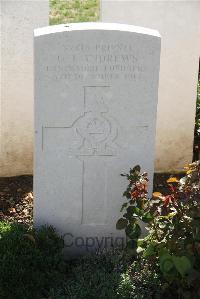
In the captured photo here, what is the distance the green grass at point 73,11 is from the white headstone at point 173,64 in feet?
9.10

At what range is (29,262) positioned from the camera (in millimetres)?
4109

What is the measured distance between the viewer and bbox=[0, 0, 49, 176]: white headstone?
5492mm

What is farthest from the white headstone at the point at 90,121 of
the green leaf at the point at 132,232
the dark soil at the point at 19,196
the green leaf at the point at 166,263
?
the green leaf at the point at 166,263

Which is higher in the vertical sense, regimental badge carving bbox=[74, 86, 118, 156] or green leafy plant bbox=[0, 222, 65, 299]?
regimental badge carving bbox=[74, 86, 118, 156]

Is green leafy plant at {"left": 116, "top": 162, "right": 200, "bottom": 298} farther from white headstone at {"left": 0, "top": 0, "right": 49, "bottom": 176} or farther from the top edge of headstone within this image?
white headstone at {"left": 0, "top": 0, "right": 49, "bottom": 176}

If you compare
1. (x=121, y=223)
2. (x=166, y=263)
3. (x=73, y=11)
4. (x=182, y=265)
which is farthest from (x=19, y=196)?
(x=73, y=11)

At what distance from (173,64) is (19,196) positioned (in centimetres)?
191

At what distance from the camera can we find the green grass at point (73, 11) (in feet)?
27.8

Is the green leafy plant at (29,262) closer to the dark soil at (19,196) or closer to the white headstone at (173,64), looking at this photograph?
the dark soil at (19,196)

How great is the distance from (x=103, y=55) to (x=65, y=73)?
0.30 m

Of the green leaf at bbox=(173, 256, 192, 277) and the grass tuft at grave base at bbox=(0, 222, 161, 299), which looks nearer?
the green leaf at bbox=(173, 256, 192, 277)

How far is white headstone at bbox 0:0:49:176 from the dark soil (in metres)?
0.14

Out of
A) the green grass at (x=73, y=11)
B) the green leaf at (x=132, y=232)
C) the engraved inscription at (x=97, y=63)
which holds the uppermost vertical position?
the green grass at (x=73, y=11)

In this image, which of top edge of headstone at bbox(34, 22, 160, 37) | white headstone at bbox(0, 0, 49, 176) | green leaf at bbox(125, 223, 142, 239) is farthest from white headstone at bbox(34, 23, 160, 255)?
white headstone at bbox(0, 0, 49, 176)
